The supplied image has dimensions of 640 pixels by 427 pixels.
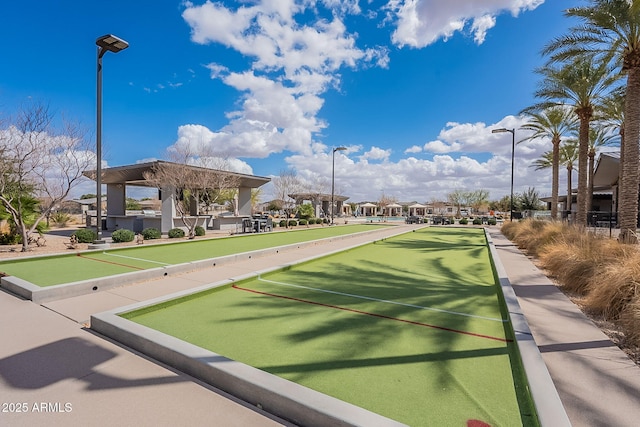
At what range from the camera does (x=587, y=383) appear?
10.3 feet

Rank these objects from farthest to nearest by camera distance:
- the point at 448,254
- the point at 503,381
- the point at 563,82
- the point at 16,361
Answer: the point at 563,82 < the point at 448,254 < the point at 16,361 < the point at 503,381

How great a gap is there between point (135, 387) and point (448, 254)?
10685 mm

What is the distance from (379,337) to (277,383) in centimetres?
175

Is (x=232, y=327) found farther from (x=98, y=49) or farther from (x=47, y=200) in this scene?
(x=47, y=200)

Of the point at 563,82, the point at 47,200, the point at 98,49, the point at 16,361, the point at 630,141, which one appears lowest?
the point at 16,361

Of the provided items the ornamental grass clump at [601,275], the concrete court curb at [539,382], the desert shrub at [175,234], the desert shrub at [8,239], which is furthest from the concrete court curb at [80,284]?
the desert shrub at [8,239]

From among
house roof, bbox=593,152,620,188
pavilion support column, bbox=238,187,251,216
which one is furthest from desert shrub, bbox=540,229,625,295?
house roof, bbox=593,152,620,188

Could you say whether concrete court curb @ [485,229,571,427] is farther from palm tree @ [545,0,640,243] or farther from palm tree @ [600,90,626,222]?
palm tree @ [600,90,626,222]

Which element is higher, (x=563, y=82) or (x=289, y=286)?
(x=563, y=82)

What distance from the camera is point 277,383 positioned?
9.02ft

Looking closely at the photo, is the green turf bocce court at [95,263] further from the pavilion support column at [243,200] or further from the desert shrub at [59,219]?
the desert shrub at [59,219]

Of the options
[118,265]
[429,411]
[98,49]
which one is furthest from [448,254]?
[98,49]

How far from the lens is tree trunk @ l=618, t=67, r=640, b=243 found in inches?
401

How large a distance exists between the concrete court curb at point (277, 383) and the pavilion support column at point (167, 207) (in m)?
15.5
